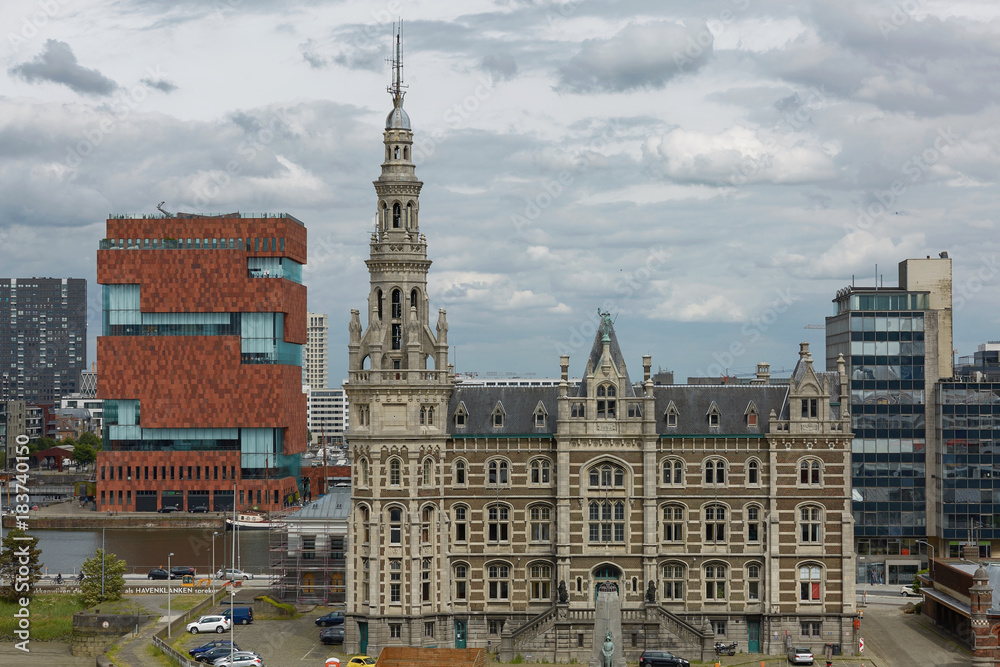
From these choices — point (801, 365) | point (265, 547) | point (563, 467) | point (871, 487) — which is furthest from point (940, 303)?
point (265, 547)

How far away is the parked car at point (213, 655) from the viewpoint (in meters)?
91.9

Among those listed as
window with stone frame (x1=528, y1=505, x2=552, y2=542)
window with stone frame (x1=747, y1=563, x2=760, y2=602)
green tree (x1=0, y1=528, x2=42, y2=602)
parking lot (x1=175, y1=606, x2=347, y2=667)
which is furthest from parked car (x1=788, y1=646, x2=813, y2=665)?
green tree (x1=0, y1=528, x2=42, y2=602)

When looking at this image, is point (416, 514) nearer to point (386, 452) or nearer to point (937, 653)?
point (386, 452)

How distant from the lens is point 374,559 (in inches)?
3740

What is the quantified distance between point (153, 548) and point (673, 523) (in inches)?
3890

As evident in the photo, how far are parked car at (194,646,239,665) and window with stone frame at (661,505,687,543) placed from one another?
34.1 metres

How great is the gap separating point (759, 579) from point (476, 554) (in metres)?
22.3

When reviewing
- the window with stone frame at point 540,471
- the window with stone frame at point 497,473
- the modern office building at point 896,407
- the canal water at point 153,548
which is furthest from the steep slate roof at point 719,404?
the canal water at point 153,548

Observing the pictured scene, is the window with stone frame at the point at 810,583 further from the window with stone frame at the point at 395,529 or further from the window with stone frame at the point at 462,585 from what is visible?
the window with stone frame at the point at 395,529

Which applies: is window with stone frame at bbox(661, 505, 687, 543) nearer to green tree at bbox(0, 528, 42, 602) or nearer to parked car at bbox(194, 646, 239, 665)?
parked car at bbox(194, 646, 239, 665)

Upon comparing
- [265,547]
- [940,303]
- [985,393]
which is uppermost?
[940,303]

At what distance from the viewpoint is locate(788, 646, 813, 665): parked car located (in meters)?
92.0

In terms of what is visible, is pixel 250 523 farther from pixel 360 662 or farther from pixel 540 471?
pixel 360 662

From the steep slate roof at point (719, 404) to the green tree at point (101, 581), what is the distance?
55500mm
